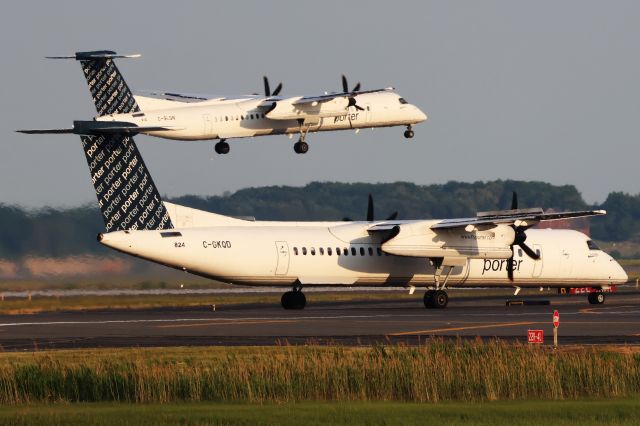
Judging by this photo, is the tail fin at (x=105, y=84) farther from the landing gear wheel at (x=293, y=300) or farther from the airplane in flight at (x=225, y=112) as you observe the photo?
the landing gear wheel at (x=293, y=300)

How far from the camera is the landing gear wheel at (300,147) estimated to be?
50.0 m

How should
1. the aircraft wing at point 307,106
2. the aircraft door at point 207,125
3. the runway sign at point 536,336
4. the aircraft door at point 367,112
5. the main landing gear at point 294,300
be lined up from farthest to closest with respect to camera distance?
the aircraft door at point 367,112
the aircraft wing at point 307,106
the aircraft door at point 207,125
the main landing gear at point 294,300
the runway sign at point 536,336

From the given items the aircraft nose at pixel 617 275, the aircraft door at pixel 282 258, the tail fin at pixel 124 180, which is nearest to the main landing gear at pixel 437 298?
Answer: the aircraft door at pixel 282 258

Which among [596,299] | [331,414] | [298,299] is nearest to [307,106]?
[298,299]

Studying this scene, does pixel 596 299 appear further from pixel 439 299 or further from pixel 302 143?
pixel 302 143

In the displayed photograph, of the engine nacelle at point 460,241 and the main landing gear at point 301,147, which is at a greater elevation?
the main landing gear at point 301,147

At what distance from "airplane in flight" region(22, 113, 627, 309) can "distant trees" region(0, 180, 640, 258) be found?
533 cm

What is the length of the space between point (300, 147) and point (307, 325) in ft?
47.9

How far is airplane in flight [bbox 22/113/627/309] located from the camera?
41.9m

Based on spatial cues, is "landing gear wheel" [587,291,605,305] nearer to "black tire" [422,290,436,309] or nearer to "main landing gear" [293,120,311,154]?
"black tire" [422,290,436,309]

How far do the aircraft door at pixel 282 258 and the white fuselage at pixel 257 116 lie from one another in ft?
18.7

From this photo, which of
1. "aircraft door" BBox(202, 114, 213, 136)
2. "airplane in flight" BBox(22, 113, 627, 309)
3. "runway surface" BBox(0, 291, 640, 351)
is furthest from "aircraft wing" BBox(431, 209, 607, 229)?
"aircraft door" BBox(202, 114, 213, 136)

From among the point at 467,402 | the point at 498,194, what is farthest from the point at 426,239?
the point at 498,194

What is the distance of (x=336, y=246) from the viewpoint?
153ft
